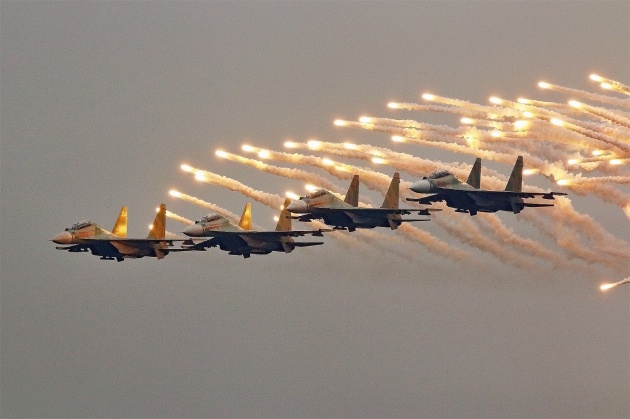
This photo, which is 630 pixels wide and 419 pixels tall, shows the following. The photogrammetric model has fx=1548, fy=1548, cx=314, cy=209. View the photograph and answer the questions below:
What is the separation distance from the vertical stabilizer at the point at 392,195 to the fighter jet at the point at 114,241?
58.8 ft

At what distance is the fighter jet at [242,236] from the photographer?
378ft

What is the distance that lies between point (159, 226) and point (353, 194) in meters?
16.4

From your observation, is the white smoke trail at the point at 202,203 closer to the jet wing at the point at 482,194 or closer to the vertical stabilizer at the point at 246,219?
the vertical stabilizer at the point at 246,219

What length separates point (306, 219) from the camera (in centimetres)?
11344

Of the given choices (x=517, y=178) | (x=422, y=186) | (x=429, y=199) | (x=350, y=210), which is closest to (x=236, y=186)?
(x=350, y=210)

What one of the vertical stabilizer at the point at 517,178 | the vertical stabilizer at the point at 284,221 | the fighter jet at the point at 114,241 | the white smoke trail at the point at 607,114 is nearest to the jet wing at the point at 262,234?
the vertical stabilizer at the point at 284,221

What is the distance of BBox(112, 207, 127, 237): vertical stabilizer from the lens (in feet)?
404

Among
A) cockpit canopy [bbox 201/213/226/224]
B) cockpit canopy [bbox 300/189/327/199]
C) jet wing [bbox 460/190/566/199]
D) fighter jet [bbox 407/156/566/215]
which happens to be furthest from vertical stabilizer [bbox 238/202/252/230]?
jet wing [bbox 460/190/566/199]

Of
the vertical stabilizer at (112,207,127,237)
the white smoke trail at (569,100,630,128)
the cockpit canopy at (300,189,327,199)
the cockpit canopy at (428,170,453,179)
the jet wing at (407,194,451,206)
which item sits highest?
the white smoke trail at (569,100,630,128)

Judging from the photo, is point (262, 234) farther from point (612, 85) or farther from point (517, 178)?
point (612, 85)

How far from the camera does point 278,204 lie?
407 feet

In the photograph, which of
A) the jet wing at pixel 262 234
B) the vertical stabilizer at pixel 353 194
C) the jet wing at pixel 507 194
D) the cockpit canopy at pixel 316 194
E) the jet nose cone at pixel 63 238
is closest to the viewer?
the jet wing at pixel 507 194

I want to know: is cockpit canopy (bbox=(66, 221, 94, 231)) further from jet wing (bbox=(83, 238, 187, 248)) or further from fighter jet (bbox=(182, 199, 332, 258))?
fighter jet (bbox=(182, 199, 332, 258))

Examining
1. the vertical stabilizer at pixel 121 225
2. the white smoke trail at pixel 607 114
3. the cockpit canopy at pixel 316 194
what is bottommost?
the vertical stabilizer at pixel 121 225
